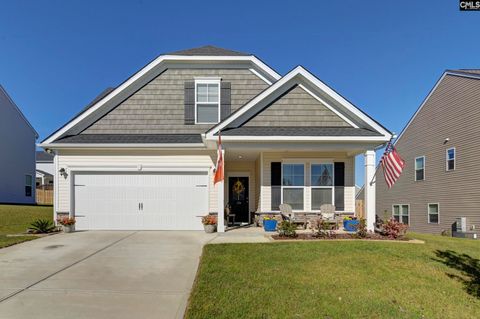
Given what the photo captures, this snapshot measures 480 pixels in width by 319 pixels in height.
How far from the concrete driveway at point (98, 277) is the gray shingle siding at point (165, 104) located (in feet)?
15.6

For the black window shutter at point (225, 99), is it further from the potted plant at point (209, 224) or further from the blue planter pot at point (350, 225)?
the blue planter pot at point (350, 225)

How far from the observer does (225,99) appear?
1311 cm

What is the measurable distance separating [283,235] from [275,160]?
358cm

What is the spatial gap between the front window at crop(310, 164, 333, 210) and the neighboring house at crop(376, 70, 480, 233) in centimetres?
830

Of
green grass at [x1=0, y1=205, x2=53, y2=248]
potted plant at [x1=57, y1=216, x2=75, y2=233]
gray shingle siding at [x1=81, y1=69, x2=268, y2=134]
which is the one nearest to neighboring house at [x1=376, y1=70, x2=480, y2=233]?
gray shingle siding at [x1=81, y1=69, x2=268, y2=134]

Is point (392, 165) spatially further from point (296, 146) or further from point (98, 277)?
point (98, 277)

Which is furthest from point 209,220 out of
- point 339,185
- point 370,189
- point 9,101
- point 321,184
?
point 9,101

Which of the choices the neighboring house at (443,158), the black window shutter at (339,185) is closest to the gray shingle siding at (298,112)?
the black window shutter at (339,185)

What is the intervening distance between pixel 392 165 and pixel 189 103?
7.85 m

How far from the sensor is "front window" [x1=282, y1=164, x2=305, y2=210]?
1202 centimetres

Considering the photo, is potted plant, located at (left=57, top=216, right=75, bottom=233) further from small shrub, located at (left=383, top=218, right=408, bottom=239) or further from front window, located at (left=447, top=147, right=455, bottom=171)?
front window, located at (left=447, top=147, right=455, bottom=171)

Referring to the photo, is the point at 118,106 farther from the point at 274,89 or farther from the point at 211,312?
the point at 211,312

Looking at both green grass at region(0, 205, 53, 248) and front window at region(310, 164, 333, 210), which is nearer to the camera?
green grass at region(0, 205, 53, 248)

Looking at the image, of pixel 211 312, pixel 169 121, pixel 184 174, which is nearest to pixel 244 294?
pixel 211 312
